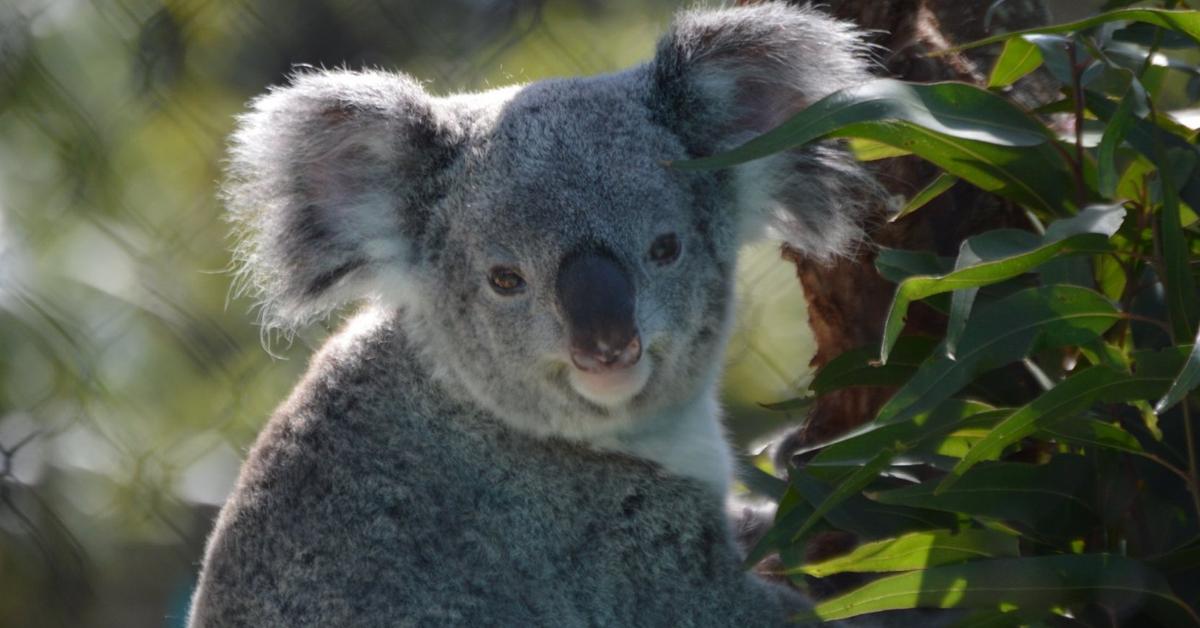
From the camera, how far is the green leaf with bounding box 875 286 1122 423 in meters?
1.26

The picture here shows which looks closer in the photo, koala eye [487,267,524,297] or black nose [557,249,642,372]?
black nose [557,249,642,372]

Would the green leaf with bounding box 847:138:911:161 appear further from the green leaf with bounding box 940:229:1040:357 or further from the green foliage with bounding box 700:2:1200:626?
the green leaf with bounding box 940:229:1040:357

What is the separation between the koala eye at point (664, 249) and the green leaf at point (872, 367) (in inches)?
9.2

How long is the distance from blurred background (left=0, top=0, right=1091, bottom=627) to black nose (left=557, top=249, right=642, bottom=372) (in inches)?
58.7

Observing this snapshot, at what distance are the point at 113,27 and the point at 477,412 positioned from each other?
2.04 metres

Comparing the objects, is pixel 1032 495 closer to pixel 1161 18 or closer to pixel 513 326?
pixel 1161 18

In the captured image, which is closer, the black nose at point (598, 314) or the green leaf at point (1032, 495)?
the green leaf at point (1032, 495)

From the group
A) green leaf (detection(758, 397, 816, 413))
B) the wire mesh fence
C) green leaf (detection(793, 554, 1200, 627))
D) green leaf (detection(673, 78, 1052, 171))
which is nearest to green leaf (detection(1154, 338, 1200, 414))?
green leaf (detection(793, 554, 1200, 627))

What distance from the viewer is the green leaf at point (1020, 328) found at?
1.26 metres

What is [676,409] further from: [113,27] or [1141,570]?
[113,27]

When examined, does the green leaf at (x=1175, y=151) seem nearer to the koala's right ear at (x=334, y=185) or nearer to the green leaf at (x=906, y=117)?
the green leaf at (x=906, y=117)

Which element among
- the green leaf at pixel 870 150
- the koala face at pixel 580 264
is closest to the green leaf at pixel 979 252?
the green leaf at pixel 870 150

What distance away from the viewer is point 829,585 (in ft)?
6.32

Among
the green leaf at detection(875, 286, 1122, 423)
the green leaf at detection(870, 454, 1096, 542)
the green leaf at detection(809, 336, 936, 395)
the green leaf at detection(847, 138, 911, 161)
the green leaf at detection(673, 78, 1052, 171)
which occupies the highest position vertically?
the green leaf at detection(673, 78, 1052, 171)
